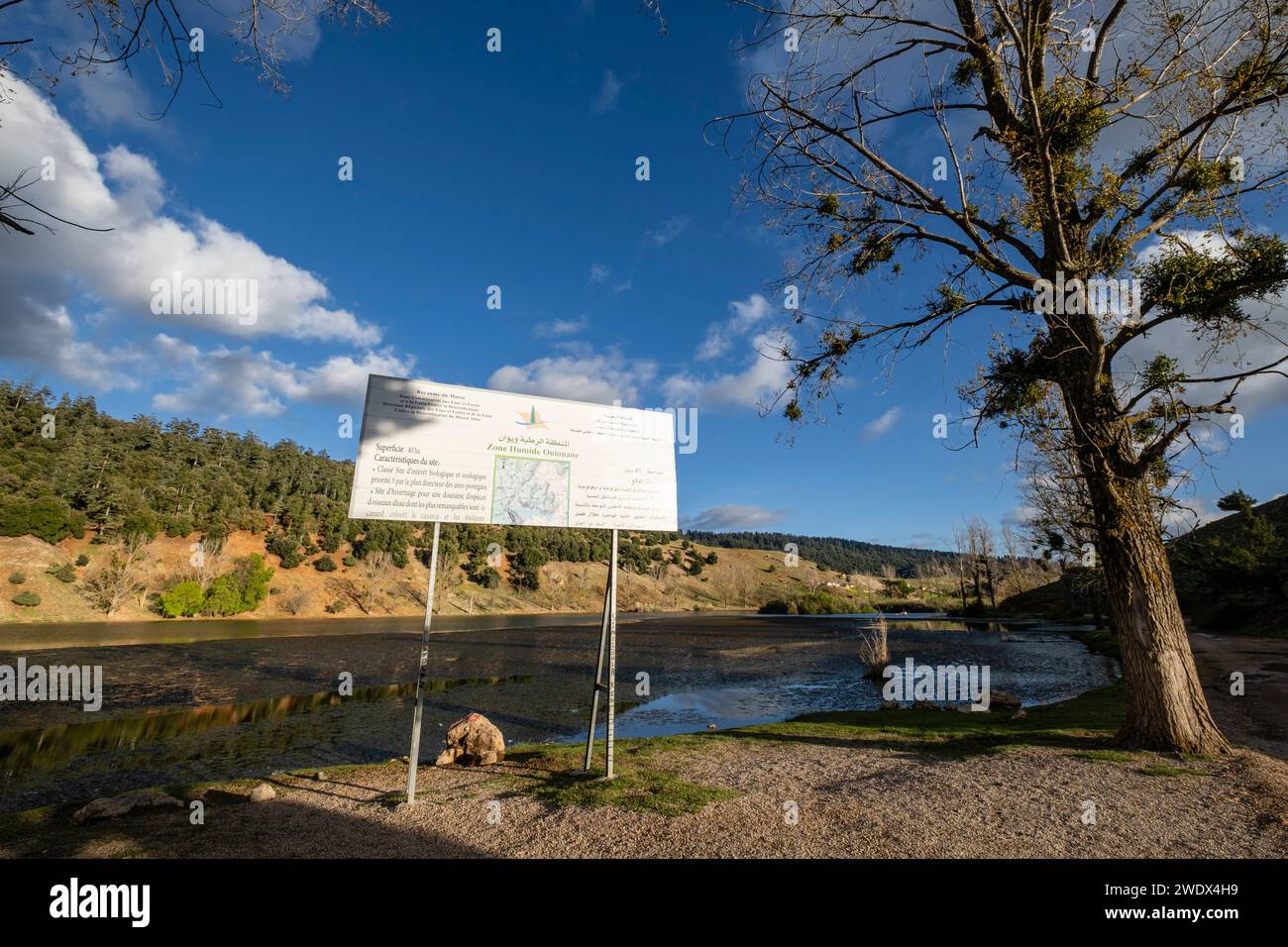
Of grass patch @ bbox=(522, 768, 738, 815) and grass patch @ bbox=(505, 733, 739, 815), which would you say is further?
grass patch @ bbox=(505, 733, 739, 815)

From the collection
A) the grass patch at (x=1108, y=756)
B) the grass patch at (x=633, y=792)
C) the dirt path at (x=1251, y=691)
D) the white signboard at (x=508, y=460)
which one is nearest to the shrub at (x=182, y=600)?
the white signboard at (x=508, y=460)

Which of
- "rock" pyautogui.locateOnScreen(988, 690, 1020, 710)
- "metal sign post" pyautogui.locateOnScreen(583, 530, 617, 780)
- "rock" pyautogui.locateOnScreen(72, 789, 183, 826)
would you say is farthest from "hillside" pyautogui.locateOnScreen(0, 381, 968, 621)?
"rock" pyautogui.locateOnScreen(988, 690, 1020, 710)

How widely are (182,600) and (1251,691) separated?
188 feet

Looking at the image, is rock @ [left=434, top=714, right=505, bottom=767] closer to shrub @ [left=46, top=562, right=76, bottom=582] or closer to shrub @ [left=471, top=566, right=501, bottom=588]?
shrub @ [left=46, top=562, right=76, bottom=582]

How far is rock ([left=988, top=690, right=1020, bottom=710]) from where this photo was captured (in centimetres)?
1306

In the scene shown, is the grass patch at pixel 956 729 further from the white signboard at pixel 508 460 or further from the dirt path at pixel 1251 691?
the white signboard at pixel 508 460

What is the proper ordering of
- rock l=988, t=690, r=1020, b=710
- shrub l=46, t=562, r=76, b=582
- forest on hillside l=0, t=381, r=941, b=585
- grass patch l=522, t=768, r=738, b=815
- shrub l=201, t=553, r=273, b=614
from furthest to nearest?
forest on hillside l=0, t=381, r=941, b=585, shrub l=201, t=553, r=273, b=614, shrub l=46, t=562, r=76, b=582, rock l=988, t=690, r=1020, b=710, grass patch l=522, t=768, r=738, b=815

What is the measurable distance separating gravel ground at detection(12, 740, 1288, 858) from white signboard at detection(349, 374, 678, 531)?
10.3 ft

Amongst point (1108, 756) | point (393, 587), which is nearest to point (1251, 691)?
point (1108, 756)

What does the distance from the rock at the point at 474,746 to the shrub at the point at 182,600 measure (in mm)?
46607

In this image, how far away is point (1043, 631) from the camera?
137ft

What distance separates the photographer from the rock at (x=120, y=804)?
582cm
